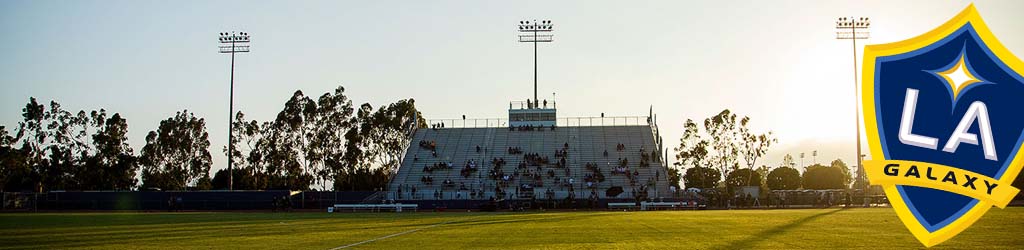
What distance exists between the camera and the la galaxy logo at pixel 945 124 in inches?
324

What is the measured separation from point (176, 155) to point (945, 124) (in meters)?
92.0

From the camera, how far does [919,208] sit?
8.59 meters

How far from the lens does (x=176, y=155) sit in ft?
302

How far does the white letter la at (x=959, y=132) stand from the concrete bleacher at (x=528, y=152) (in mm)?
57312

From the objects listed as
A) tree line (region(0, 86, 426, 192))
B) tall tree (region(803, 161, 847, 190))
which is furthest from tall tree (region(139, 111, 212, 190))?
tall tree (region(803, 161, 847, 190))

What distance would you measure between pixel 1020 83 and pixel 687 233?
16249 mm

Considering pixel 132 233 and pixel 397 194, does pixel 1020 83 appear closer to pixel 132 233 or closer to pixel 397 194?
pixel 132 233

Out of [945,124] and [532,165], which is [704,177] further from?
[945,124]

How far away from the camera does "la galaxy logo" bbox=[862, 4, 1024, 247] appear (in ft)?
27.0

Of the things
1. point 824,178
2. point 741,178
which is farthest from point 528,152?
point 824,178

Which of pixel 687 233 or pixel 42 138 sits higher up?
pixel 42 138

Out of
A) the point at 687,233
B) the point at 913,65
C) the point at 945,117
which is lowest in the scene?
the point at 687,233

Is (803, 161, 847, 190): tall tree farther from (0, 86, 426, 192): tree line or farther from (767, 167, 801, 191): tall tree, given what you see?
(0, 86, 426, 192): tree line

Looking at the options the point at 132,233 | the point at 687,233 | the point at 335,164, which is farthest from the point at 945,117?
the point at 335,164
